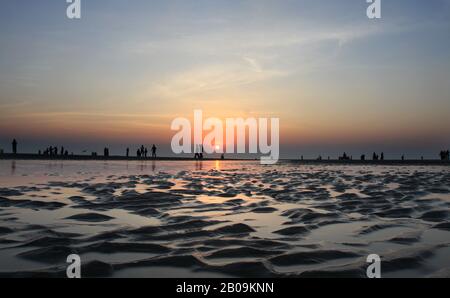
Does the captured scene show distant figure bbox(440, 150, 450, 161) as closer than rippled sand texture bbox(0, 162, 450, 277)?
No

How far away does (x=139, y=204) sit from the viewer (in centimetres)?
933

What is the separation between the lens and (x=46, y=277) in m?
3.97

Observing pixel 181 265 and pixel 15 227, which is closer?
pixel 181 265

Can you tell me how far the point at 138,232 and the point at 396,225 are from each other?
441cm

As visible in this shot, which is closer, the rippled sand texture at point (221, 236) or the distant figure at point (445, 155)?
the rippled sand texture at point (221, 236)

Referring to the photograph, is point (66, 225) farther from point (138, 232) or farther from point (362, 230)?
point (362, 230)

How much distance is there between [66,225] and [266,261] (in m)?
3.77

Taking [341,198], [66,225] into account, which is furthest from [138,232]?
[341,198]

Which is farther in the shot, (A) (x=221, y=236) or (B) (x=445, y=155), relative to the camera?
(B) (x=445, y=155)
